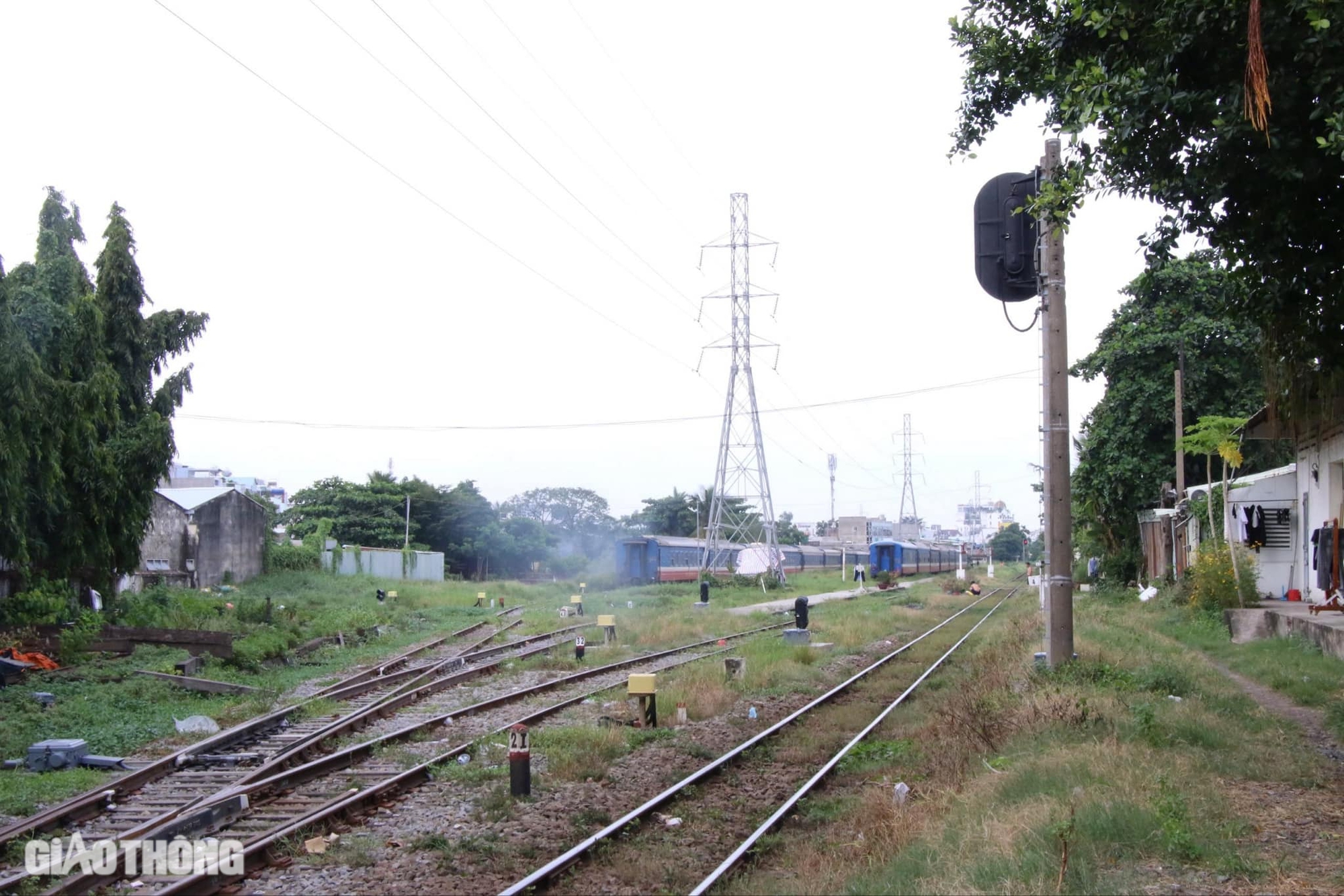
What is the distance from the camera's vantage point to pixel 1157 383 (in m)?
27.9

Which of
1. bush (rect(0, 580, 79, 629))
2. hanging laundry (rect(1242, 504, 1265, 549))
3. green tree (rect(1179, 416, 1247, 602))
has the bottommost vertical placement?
bush (rect(0, 580, 79, 629))

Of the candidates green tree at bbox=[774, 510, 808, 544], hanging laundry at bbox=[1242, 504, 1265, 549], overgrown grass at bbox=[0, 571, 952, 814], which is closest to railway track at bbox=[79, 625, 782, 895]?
overgrown grass at bbox=[0, 571, 952, 814]

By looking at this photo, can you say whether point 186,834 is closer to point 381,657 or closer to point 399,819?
point 399,819

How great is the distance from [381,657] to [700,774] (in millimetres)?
11572

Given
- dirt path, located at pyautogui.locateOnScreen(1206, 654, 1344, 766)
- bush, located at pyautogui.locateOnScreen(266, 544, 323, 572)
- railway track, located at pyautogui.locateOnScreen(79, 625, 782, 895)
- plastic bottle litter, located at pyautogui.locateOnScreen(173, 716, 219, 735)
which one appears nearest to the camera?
railway track, located at pyautogui.locateOnScreen(79, 625, 782, 895)

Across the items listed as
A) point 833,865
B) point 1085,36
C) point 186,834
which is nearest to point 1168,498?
point 1085,36

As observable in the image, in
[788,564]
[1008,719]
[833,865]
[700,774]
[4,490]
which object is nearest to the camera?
[833,865]

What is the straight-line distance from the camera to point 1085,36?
8.17 metres

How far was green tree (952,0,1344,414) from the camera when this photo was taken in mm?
6332

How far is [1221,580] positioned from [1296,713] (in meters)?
9.62

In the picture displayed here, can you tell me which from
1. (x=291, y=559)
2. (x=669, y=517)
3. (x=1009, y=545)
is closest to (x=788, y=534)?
(x=669, y=517)

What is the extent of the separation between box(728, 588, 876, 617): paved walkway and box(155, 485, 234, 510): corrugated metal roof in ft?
62.3

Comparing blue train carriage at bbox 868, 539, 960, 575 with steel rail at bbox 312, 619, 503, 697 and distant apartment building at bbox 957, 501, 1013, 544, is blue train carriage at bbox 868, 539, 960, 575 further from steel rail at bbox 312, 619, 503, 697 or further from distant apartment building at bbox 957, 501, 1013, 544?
distant apartment building at bbox 957, 501, 1013, 544

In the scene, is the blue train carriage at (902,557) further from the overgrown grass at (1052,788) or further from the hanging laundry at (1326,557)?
the overgrown grass at (1052,788)
